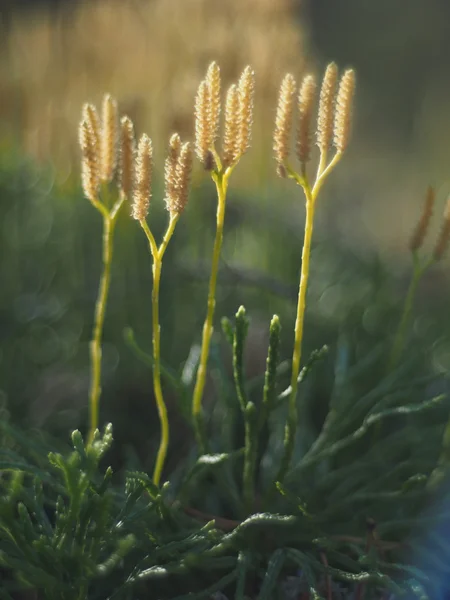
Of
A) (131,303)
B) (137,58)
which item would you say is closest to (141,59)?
(137,58)

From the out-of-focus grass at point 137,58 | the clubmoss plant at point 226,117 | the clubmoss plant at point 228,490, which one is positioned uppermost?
the out-of-focus grass at point 137,58

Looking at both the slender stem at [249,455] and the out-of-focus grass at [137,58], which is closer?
the slender stem at [249,455]

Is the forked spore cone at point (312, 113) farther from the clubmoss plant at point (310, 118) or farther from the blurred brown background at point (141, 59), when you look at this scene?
the blurred brown background at point (141, 59)

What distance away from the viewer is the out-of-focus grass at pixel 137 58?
85 centimetres

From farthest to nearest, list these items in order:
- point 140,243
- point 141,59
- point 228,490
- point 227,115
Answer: point 140,243 → point 141,59 → point 228,490 → point 227,115

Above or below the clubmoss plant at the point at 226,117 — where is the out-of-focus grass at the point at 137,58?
above

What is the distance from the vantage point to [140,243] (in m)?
1.29

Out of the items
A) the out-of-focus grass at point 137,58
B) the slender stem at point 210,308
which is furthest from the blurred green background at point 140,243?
the slender stem at point 210,308

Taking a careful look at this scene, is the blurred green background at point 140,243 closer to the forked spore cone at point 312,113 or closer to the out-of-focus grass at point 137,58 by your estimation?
the out-of-focus grass at point 137,58

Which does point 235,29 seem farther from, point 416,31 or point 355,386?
point 416,31

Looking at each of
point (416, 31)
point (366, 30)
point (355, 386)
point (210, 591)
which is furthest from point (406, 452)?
point (366, 30)

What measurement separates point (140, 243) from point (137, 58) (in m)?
0.37

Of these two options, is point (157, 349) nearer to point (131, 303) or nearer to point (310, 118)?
point (310, 118)

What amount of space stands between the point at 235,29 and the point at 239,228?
54 centimetres
